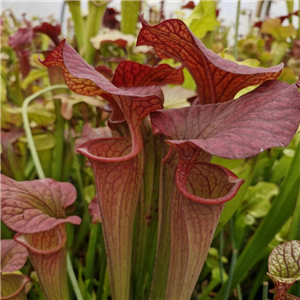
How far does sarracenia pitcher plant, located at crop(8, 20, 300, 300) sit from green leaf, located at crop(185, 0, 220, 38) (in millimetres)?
240

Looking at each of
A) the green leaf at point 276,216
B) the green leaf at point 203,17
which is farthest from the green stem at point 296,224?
the green leaf at point 203,17

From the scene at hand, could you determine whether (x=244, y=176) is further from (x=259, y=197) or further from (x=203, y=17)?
(x=203, y=17)

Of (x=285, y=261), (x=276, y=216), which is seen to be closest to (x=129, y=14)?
(x=276, y=216)

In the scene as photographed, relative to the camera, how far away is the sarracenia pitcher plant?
0.33 m

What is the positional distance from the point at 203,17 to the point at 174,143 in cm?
48

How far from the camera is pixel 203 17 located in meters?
0.71

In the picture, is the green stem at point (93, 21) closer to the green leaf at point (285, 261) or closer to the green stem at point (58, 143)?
the green stem at point (58, 143)

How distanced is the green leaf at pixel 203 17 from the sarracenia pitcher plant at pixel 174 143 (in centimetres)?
24

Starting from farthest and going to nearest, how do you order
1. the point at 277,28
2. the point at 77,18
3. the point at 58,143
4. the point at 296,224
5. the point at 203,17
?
the point at 277,28 < the point at 77,18 < the point at 58,143 < the point at 203,17 < the point at 296,224

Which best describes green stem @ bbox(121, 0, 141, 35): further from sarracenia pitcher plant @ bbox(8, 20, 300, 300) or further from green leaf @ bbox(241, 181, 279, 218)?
green leaf @ bbox(241, 181, 279, 218)

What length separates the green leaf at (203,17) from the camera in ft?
2.25

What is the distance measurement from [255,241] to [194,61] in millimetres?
353

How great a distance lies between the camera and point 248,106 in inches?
13.9

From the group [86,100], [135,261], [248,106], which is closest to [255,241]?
[135,261]
